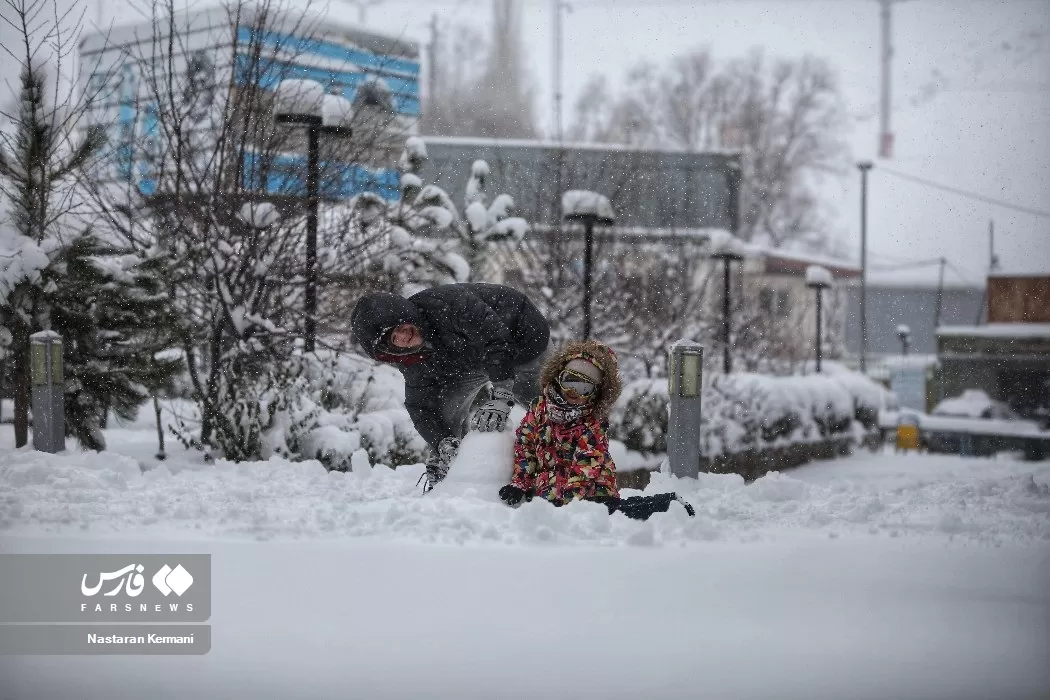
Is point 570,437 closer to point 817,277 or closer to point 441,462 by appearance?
point 441,462

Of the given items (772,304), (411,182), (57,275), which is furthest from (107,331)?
(772,304)

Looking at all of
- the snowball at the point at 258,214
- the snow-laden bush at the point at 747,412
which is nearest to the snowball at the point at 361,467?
the snowball at the point at 258,214

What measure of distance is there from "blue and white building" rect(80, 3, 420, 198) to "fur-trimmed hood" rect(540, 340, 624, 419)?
403 centimetres

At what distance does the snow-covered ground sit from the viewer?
250 centimetres

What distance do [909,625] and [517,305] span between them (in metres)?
2.46

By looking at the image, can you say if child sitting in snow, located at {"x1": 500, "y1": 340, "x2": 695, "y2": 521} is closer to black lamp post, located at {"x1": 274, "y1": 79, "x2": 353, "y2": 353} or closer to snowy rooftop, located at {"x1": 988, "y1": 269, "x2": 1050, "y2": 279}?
black lamp post, located at {"x1": 274, "y1": 79, "x2": 353, "y2": 353}

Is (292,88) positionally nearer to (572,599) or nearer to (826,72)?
(572,599)

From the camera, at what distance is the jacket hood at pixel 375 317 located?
13.4 ft

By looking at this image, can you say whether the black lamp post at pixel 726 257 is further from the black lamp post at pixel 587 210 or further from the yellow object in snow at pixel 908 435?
the yellow object in snow at pixel 908 435

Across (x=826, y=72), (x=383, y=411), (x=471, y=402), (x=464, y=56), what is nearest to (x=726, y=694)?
(x=471, y=402)

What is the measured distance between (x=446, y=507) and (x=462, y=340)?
1.15 m

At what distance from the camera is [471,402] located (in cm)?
469

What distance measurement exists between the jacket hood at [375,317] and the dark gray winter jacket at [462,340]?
139 mm

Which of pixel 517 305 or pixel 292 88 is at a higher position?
pixel 292 88
